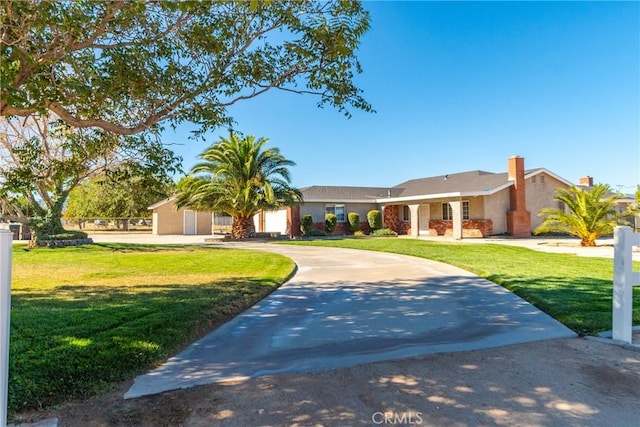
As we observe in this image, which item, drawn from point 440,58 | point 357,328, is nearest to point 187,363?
point 357,328

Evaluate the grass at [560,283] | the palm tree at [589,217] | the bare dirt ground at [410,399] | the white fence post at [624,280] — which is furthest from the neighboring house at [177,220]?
the white fence post at [624,280]

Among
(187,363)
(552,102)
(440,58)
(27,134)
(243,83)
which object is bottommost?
(187,363)

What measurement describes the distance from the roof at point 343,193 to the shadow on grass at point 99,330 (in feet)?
74.4

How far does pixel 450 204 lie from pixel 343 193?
29.8 ft

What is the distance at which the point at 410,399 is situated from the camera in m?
3.23

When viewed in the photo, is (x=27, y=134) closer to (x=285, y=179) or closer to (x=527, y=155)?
(x=285, y=179)

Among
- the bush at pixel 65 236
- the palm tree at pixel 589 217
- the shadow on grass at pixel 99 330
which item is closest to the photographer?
the shadow on grass at pixel 99 330

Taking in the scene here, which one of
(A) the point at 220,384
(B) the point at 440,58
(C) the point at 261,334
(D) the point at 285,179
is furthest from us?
(D) the point at 285,179

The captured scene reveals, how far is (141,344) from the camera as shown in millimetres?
4484

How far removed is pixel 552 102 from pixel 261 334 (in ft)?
51.9

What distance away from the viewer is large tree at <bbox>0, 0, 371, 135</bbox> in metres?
4.55

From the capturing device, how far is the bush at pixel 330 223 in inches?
1195

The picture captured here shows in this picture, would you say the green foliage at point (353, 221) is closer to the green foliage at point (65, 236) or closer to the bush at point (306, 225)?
the bush at point (306, 225)

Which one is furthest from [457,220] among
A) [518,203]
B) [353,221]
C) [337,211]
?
[337,211]
